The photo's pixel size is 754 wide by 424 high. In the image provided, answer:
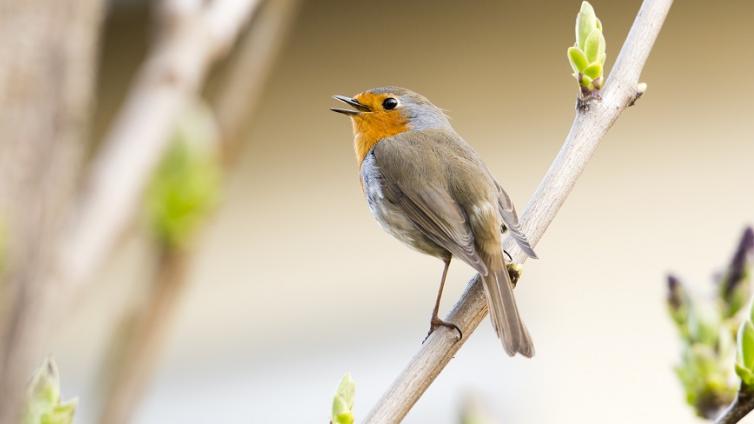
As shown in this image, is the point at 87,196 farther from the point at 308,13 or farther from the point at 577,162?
the point at 308,13

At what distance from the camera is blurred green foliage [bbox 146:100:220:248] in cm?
170

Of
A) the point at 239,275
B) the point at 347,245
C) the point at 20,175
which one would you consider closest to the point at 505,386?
the point at 347,245

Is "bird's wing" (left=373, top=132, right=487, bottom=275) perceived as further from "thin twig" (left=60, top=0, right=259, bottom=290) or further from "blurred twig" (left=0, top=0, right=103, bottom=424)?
"blurred twig" (left=0, top=0, right=103, bottom=424)

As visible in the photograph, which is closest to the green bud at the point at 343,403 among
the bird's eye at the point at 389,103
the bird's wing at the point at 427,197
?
the bird's wing at the point at 427,197

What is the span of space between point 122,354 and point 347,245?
365cm

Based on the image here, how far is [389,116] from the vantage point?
1.87 m

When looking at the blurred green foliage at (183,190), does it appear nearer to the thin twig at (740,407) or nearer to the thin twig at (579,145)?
the thin twig at (579,145)

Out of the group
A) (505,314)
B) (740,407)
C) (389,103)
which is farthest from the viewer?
(389,103)

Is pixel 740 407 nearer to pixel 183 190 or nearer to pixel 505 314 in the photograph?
pixel 505 314

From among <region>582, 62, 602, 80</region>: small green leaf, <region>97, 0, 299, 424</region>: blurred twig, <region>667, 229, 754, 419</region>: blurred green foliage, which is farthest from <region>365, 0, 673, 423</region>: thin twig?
<region>97, 0, 299, 424</region>: blurred twig

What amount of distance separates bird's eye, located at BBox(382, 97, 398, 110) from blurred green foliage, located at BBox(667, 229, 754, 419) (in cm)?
72

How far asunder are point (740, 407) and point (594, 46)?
17.5 inches

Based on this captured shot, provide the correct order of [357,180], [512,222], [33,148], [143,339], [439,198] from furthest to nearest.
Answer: [357,180], [439,198], [512,222], [143,339], [33,148]

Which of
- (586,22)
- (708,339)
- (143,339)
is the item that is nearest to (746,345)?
(708,339)
